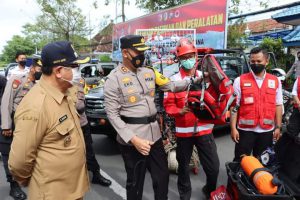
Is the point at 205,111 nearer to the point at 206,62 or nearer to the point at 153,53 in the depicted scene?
the point at 206,62

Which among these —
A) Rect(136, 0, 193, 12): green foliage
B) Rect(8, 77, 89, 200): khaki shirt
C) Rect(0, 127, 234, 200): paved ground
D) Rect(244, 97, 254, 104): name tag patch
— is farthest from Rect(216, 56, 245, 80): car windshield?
Rect(136, 0, 193, 12): green foliage

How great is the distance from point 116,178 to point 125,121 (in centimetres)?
210

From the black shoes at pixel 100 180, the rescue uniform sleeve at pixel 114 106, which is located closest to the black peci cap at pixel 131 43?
the rescue uniform sleeve at pixel 114 106

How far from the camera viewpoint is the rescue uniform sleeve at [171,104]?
3119 millimetres

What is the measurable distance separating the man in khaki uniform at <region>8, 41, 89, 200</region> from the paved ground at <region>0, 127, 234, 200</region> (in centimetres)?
199

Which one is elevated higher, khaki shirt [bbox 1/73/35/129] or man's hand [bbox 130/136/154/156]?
khaki shirt [bbox 1/73/35/129]

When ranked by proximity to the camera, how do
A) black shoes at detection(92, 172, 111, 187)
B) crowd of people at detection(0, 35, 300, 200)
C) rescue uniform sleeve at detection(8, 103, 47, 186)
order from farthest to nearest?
black shoes at detection(92, 172, 111, 187)
crowd of people at detection(0, 35, 300, 200)
rescue uniform sleeve at detection(8, 103, 47, 186)

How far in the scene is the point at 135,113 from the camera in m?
2.71

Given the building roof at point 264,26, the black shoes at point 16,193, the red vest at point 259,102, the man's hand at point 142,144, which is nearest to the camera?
the man's hand at point 142,144

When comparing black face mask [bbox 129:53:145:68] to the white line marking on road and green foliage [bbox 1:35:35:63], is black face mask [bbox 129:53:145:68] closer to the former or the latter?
the white line marking on road

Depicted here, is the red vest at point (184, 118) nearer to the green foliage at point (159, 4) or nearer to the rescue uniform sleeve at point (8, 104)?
the rescue uniform sleeve at point (8, 104)

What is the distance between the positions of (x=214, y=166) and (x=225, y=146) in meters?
2.99

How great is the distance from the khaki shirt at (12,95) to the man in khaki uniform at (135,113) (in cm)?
153

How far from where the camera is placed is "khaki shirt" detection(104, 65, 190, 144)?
267 cm
